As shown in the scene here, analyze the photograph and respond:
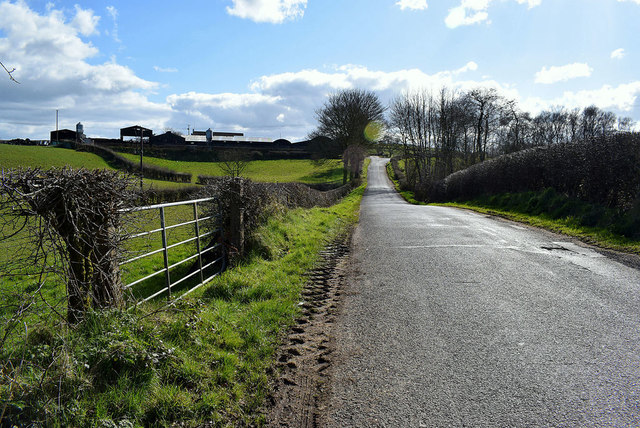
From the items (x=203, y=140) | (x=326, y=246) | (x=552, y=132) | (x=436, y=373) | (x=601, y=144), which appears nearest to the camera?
(x=436, y=373)

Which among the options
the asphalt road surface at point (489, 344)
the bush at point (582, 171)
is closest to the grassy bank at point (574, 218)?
the bush at point (582, 171)

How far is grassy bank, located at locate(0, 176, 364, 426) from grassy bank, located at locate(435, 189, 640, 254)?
8793 mm

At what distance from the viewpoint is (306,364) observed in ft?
12.6

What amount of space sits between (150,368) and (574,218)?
1344 cm

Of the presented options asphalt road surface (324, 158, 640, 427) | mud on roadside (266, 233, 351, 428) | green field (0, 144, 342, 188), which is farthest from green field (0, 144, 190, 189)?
asphalt road surface (324, 158, 640, 427)

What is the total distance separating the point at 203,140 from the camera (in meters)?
97.4

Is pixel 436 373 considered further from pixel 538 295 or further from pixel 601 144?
pixel 601 144

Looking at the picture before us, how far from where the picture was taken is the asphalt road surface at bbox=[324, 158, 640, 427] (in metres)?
2.93

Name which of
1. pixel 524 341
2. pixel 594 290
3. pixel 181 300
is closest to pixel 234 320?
pixel 181 300

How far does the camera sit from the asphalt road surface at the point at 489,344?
9.60ft

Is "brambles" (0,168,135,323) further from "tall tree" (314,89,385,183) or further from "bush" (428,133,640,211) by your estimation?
"tall tree" (314,89,385,183)

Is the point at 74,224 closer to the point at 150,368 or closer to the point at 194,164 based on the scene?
the point at 150,368

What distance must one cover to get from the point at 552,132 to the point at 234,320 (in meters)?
67.2

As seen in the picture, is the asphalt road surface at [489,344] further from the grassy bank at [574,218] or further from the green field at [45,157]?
the green field at [45,157]
